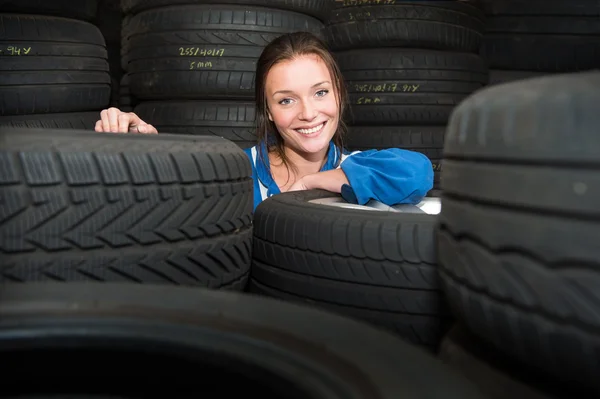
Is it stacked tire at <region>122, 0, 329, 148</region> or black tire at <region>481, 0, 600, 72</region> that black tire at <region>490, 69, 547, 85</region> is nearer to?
black tire at <region>481, 0, 600, 72</region>

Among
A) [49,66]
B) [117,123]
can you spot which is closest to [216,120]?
[49,66]

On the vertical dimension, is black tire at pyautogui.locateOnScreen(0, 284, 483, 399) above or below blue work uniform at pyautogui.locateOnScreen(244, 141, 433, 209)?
above

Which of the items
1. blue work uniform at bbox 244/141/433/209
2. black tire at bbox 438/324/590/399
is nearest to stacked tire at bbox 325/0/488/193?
blue work uniform at bbox 244/141/433/209

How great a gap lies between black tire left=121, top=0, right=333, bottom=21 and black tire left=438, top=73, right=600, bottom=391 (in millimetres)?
1693

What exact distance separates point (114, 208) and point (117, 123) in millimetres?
721

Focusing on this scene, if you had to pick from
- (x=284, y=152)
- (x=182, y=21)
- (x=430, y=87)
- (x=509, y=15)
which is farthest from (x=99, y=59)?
(x=509, y=15)

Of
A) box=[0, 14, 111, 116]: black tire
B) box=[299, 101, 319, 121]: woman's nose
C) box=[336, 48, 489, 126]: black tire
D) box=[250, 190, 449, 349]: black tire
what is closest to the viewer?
box=[250, 190, 449, 349]: black tire

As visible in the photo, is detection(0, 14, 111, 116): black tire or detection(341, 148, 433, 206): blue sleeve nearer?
detection(341, 148, 433, 206): blue sleeve

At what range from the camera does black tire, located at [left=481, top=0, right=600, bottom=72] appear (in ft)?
9.48

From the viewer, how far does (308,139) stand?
76.2 inches

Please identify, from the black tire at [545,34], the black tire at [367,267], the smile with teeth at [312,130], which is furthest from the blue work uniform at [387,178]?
the black tire at [545,34]

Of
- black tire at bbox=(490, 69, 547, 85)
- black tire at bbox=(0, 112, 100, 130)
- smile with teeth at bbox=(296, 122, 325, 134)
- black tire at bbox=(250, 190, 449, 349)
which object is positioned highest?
black tire at bbox=(490, 69, 547, 85)

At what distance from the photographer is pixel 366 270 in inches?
45.1

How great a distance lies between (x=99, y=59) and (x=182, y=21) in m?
0.37
